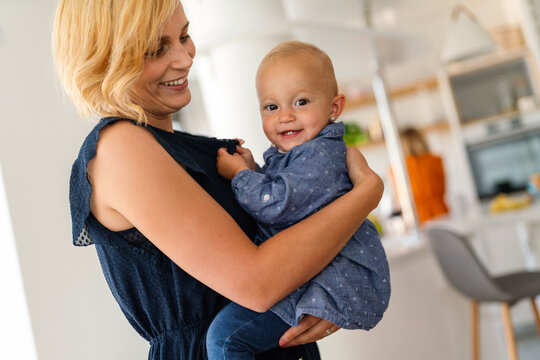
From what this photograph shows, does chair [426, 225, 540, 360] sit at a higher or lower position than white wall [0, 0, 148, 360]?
lower

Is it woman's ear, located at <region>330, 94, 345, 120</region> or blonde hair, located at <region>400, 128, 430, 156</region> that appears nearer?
woman's ear, located at <region>330, 94, 345, 120</region>

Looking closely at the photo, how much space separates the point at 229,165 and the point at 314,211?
21cm

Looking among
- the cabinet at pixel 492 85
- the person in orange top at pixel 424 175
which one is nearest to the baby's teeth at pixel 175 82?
the person in orange top at pixel 424 175

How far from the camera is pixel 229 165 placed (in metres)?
1.23

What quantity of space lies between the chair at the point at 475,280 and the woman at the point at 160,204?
2.34m

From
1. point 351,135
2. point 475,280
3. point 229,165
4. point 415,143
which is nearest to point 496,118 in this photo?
point 415,143

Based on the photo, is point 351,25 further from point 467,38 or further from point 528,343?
point 528,343

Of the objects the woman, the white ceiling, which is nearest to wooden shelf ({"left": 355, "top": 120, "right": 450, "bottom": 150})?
the white ceiling

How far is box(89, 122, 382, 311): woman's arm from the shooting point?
95 cm

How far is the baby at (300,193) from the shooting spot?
111 centimetres

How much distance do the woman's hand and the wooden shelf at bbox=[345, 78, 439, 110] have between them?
7286 millimetres

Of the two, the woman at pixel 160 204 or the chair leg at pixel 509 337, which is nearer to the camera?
the woman at pixel 160 204

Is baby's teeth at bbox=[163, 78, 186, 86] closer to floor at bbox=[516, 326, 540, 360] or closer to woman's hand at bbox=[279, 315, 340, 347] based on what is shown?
woman's hand at bbox=[279, 315, 340, 347]

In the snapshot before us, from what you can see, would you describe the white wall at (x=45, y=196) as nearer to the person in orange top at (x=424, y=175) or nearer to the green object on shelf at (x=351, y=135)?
the green object on shelf at (x=351, y=135)
